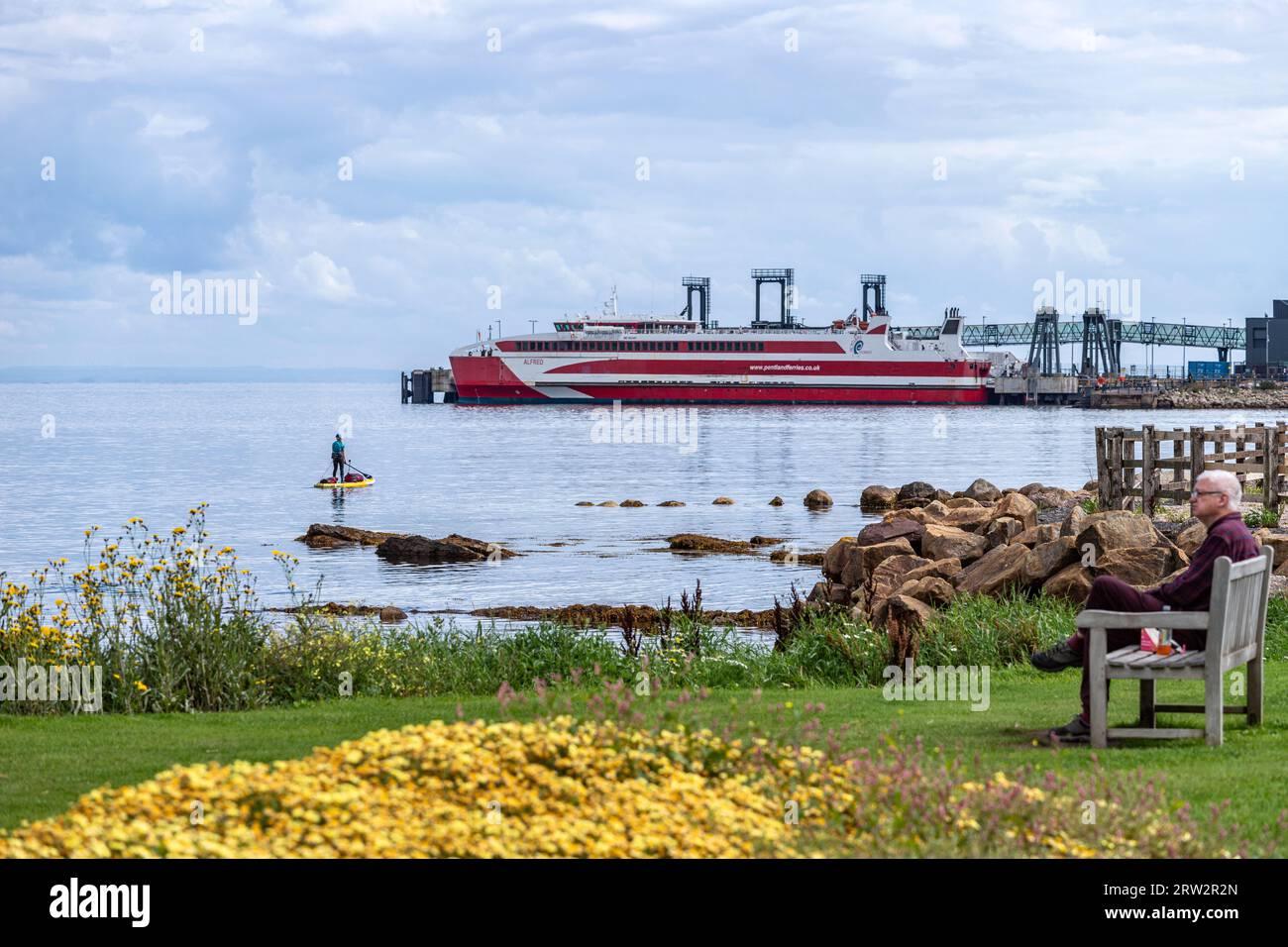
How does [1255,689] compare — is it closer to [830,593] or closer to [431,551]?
[830,593]

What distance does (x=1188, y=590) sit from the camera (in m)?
7.44

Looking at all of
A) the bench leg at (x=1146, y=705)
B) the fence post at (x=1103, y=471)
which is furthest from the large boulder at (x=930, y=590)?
the fence post at (x=1103, y=471)

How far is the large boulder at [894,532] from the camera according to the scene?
1906cm

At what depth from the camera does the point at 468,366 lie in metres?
119

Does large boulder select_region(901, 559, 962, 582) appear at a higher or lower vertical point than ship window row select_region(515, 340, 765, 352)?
lower

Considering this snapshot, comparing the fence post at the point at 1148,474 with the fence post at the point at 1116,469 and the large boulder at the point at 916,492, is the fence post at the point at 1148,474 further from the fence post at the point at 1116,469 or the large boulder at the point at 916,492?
the large boulder at the point at 916,492

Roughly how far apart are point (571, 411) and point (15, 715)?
106265 mm

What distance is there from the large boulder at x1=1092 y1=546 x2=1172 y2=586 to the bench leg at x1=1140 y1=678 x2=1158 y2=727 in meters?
5.54

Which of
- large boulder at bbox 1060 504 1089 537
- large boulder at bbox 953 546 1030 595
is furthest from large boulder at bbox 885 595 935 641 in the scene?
large boulder at bbox 1060 504 1089 537

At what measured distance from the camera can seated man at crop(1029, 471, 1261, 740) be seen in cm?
743

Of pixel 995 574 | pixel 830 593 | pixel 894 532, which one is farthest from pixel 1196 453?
pixel 995 574

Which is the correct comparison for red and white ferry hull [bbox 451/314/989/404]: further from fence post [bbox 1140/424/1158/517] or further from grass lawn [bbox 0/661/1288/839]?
grass lawn [bbox 0/661/1288/839]
